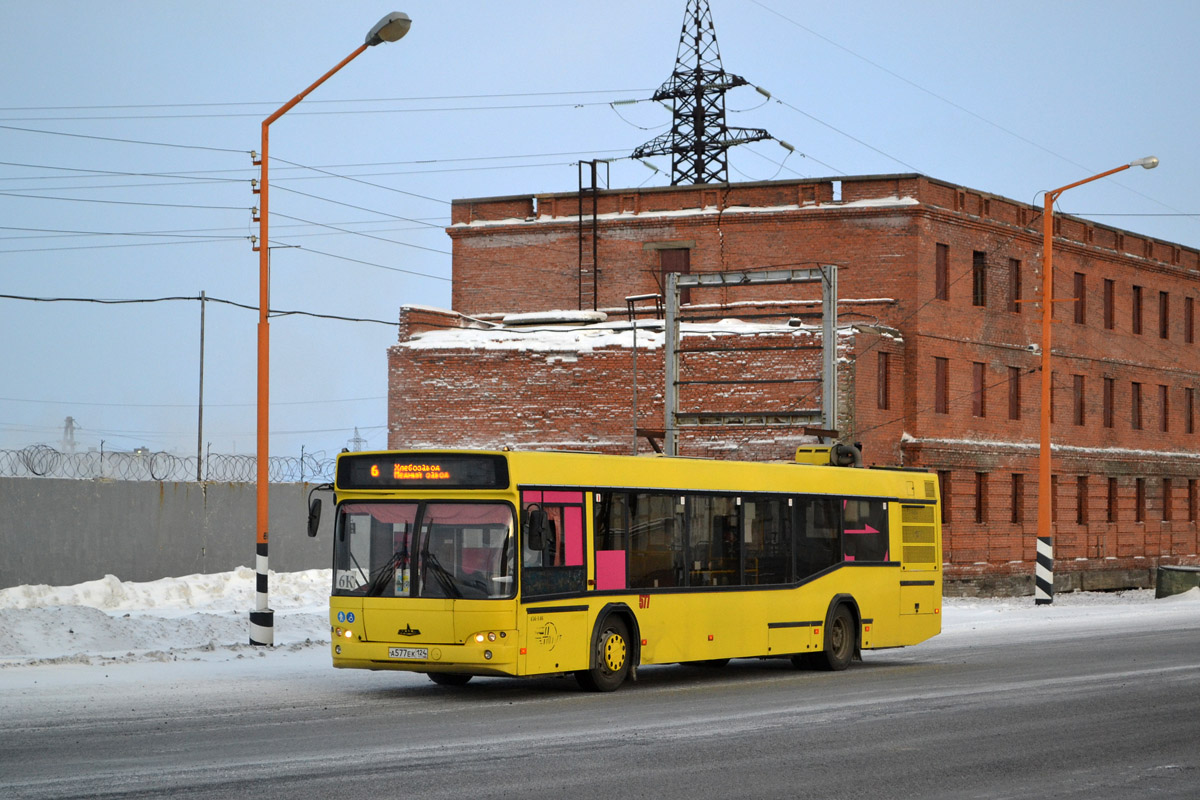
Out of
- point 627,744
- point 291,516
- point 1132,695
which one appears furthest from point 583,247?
point 627,744

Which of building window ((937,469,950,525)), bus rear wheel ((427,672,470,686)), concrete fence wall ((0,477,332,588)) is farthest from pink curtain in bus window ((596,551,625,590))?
building window ((937,469,950,525))

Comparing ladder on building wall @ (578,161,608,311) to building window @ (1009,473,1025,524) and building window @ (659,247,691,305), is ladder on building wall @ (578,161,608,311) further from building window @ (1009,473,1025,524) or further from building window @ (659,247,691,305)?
building window @ (1009,473,1025,524)

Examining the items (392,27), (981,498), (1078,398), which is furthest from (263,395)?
(1078,398)

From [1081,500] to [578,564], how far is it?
136ft

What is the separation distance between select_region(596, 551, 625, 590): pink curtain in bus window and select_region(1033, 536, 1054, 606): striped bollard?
66.5 feet

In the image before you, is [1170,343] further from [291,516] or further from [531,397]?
[291,516]

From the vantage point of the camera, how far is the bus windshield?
631 inches

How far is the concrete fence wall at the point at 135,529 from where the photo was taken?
95.6 feet

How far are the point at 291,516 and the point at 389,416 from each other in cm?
1084

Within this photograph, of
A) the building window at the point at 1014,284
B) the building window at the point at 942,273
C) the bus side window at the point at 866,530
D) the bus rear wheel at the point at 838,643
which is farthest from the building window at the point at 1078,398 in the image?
the bus rear wheel at the point at 838,643

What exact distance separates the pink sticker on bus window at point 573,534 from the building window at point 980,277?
3458cm

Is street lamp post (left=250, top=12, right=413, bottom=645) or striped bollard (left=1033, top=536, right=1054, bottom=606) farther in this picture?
striped bollard (left=1033, top=536, right=1054, bottom=606)

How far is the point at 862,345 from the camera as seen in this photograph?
4266 cm

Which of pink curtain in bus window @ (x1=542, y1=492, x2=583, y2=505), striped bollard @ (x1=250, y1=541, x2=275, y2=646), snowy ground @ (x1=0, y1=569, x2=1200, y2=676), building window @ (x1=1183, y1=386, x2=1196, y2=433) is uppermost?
building window @ (x1=1183, y1=386, x2=1196, y2=433)
